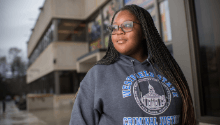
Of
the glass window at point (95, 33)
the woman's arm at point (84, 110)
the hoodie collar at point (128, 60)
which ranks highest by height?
the glass window at point (95, 33)

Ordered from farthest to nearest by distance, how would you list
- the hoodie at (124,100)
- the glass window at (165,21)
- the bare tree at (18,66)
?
the bare tree at (18,66)
the glass window at (165,21)
the hoodie at (124,100)

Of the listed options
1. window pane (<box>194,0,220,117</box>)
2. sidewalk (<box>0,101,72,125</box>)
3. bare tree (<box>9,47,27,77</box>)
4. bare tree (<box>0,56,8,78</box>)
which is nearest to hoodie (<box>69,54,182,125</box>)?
window pane (<box>194,0,220,117</box>)

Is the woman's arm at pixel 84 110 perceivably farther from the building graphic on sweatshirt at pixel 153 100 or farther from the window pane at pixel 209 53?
the window pane at pixel 209 53

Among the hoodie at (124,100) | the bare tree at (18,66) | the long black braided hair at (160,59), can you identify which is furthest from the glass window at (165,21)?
the bare tree at (18,66)

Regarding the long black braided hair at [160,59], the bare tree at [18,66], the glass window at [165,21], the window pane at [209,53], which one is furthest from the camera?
the bare tree at [18,66]

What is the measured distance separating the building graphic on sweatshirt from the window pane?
2.73m

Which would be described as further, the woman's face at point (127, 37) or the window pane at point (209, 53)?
the window pane at point (209, 53)

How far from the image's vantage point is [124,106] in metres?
1.32

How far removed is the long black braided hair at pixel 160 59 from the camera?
4.89ft

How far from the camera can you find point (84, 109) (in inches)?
52.6

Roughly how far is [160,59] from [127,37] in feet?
1.02

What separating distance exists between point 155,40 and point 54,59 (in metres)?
15.4

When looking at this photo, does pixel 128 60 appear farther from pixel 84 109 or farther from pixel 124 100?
pixel 84 109

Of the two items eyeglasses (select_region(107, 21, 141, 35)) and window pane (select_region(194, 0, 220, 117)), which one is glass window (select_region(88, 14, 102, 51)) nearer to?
window pane (select_region(194, 0, 220, 117))
